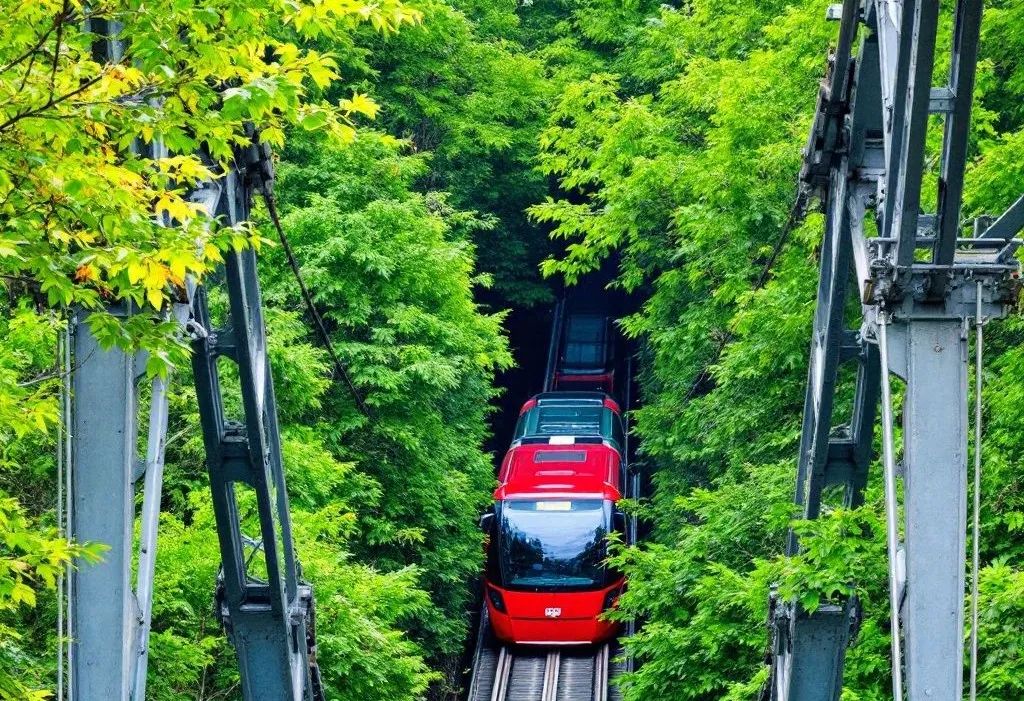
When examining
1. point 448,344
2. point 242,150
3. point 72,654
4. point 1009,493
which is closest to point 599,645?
point 448,344

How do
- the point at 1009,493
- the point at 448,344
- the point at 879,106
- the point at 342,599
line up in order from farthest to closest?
1. the point at 448,344
2. the point at 342,599
3. the point at 1009,493
4. the point at 879,106

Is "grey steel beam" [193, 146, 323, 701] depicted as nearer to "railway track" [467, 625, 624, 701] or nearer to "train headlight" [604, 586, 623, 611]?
"railway track" [467, 625, 624, 701]

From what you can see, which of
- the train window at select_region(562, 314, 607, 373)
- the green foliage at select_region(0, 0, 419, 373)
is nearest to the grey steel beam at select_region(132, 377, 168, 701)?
the green foliage at select_region(0, 0, 419, 373)

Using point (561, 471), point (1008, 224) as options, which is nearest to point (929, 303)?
point (1008, 224)

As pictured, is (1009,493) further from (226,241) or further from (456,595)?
(456,595)

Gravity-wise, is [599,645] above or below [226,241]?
above

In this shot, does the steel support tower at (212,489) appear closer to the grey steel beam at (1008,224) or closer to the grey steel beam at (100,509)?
the grey steel beam at (100,509)
